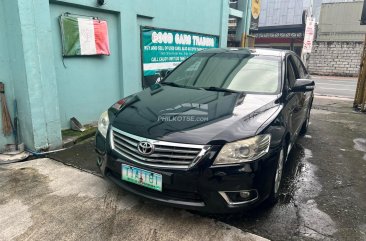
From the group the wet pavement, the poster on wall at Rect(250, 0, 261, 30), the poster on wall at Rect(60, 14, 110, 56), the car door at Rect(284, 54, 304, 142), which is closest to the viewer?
the wet pavement

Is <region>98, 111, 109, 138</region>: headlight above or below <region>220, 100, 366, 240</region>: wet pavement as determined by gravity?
above

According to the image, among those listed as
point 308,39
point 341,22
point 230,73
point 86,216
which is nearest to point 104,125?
point 86,216

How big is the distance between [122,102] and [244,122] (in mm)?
1409

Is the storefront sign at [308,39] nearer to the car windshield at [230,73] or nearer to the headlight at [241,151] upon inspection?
the car windshield at [230,73]

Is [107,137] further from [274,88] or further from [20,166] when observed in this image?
[274,88]

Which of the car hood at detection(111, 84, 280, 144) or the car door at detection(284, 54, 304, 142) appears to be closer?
the car hood at detection(111, 84, 280, 144)

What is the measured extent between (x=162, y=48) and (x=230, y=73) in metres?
3.43

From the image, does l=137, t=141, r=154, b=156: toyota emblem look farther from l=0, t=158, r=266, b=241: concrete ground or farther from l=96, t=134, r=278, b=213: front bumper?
l=0, t=158, r=266, b=241: concrete ground

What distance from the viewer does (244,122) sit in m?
2.57

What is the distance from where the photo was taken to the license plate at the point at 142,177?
2373mm

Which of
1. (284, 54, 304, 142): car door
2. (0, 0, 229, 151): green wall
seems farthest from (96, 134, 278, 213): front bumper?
(0, 0, 229, 151): green wall

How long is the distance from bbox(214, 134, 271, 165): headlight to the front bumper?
0.14 ft

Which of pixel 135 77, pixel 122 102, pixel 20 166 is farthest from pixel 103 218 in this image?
pixel 135 77

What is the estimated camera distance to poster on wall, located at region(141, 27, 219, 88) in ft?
20.2
